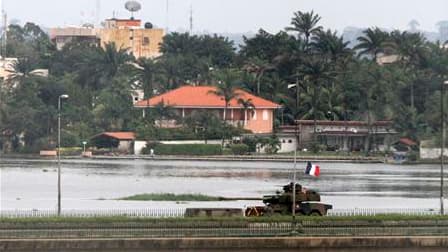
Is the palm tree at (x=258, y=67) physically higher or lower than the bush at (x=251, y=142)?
higher

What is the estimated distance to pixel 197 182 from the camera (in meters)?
95.6

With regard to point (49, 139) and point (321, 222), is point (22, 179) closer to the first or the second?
point (49, 139)

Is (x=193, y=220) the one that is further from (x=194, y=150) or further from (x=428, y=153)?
(x=194, y=150)

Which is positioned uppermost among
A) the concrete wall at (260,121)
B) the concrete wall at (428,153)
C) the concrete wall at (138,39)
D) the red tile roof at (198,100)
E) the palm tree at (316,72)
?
the concrete wall at (138,39)

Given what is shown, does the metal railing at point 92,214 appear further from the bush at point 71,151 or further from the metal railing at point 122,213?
the bush at point 71,151

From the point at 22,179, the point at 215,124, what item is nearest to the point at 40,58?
the point at 215,124

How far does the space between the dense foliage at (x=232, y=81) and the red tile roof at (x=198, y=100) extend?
1.03m

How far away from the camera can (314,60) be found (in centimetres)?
14562

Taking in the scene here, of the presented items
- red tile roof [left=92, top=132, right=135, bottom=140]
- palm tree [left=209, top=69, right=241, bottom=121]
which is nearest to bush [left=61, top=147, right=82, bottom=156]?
red tile roof [left=92, top=132, right=135, bottom=140]

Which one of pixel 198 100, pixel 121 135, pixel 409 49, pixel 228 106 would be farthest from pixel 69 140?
pixel 409 49

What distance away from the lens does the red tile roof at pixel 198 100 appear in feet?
437

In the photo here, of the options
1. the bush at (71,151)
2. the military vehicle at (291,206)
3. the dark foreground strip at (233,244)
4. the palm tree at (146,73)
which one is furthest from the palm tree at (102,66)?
the dark foreground strip at (233,244)

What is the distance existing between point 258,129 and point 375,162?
15382mm

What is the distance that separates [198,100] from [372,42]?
32.7 m
